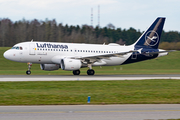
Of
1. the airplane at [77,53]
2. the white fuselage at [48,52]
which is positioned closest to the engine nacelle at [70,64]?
the airplane at [77,53]

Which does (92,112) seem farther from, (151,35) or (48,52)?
(151,35)

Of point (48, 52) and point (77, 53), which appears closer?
point (48, 52)

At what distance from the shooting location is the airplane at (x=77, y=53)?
3469 centimetres

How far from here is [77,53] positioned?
37.0 meters

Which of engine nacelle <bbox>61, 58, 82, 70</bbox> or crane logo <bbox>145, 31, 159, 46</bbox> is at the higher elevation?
crane logo <bbox>145, 31, 159, 46</bbox>

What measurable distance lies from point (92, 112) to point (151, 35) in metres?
31.2

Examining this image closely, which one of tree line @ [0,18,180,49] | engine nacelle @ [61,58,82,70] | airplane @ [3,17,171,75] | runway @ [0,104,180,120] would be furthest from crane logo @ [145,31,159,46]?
tree line @ [0,18,180,49]

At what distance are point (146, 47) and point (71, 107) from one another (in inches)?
1162

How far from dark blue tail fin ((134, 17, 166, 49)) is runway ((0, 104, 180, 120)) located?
27711mm

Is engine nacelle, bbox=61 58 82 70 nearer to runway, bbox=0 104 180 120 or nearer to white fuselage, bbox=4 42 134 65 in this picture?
white fuselage, bbox=4 42 134 65

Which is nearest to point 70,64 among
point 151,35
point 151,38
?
point 151,38

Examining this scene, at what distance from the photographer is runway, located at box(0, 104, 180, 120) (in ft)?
35.8

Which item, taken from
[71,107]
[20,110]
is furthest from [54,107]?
[20,110]

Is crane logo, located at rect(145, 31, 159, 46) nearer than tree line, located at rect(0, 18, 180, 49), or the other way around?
crane logo, located at rect(145, 31, 159, 46)
